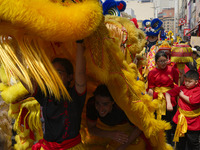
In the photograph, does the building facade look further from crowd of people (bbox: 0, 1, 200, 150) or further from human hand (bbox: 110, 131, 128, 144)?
human hand (bbox: 110, 131, 128, 144)

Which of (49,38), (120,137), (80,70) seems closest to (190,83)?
(120,137)

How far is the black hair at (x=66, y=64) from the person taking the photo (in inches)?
63.9

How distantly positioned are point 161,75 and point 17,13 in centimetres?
337

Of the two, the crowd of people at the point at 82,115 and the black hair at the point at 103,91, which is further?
the black hair at the point at 103,91

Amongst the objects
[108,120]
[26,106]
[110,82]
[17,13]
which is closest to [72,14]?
[17,13]

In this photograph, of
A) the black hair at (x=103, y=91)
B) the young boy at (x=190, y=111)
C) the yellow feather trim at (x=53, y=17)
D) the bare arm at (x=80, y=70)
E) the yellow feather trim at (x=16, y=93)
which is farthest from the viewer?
the young boy at (x=190, y=111)

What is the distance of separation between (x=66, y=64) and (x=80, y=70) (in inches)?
8.7

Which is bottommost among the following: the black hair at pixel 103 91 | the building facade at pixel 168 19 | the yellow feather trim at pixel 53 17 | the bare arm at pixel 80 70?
the building facade at pixel 168 19

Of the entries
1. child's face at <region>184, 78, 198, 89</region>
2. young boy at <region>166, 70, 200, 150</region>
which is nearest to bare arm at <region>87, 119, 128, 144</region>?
young boy at <region>166, 70, 200, 150</region>

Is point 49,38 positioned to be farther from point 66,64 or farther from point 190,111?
point 190,111

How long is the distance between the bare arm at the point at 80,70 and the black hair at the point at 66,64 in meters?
0.18

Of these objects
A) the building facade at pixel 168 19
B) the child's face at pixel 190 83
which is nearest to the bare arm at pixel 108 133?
the child's face at pixel 190 83

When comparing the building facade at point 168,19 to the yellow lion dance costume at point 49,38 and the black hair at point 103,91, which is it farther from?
the yellow lion dance costume at point 49,38

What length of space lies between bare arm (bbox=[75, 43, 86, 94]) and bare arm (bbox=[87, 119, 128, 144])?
518 mm
